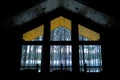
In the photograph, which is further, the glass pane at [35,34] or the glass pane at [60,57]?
the glass pane at [35,34]

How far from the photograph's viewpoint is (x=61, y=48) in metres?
7.86

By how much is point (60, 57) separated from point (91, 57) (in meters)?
Answer: 1.06

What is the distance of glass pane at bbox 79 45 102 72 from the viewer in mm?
7629

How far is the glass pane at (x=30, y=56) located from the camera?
766 centimetres

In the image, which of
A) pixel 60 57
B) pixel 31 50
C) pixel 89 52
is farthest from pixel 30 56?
pixel 89 52

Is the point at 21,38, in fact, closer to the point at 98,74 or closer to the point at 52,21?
the point at 52,21

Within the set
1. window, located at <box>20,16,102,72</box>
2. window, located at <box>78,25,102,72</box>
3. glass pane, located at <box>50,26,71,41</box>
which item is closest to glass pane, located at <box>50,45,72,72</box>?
window, located at <box>20,16,102,72</box>

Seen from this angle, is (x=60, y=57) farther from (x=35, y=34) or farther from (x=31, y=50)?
(x=35, y=34)

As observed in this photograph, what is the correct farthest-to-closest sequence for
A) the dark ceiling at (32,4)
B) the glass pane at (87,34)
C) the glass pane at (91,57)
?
the glass pane at (87,34), the glass pane at (91,57), the dark ceiling at (32,4)

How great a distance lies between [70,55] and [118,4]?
241 cm

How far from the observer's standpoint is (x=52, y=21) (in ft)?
26.3

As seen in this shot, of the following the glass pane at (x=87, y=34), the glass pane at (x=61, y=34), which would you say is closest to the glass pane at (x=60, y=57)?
the glass pane at (x=61, y=34)

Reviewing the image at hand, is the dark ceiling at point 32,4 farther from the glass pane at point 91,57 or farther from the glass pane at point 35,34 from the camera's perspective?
the glass pane at point 91,57

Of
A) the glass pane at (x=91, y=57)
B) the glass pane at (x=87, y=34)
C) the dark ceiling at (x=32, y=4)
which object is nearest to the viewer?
the dark ceiling at (x=32, y=4)
